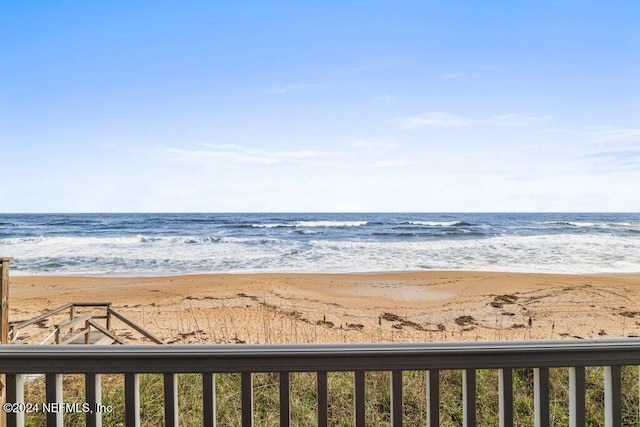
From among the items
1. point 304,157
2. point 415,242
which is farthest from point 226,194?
point 415,242

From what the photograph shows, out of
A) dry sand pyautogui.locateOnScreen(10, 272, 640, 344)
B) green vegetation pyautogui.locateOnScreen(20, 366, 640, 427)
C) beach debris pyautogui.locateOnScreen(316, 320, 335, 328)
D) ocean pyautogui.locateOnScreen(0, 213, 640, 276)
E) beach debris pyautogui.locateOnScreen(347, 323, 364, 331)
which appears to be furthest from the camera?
ocean pyautogui.locateOnScreen(0, 213, 640, 276)

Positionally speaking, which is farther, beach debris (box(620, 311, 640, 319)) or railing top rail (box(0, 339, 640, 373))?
beach debris (box(620, 311, 640, 319))

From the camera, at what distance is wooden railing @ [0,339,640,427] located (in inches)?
39.2

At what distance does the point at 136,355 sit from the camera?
0.99 meters

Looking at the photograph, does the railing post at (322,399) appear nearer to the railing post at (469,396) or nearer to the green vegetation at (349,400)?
the railing post at (469,396)

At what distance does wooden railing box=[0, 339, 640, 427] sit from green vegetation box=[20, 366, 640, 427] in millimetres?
1471

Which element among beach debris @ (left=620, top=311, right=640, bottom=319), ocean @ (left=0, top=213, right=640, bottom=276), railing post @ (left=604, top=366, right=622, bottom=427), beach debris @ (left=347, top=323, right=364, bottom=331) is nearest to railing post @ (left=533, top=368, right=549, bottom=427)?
railing post @ (left=604, top=366, right=622, bottom=427)

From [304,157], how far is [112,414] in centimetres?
2056

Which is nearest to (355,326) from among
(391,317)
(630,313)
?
(391,317)

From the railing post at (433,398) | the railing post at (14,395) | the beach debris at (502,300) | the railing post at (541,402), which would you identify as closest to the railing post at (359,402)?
the railing post at (433,398)

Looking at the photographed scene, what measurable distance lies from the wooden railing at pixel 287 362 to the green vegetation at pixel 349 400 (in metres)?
1.47

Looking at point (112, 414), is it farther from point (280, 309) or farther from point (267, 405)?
point (280, 309)

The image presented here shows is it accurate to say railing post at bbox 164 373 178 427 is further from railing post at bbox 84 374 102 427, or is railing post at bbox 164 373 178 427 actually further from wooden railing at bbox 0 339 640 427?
railing post at bbox 84 374 102 427

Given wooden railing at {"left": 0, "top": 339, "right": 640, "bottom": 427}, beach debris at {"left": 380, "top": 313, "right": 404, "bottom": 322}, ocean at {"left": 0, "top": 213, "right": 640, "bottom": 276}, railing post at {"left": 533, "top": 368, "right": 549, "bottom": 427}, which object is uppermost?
wooden railing at {"left": 0, "top": 339, "right": 640, "bottom": 427}
